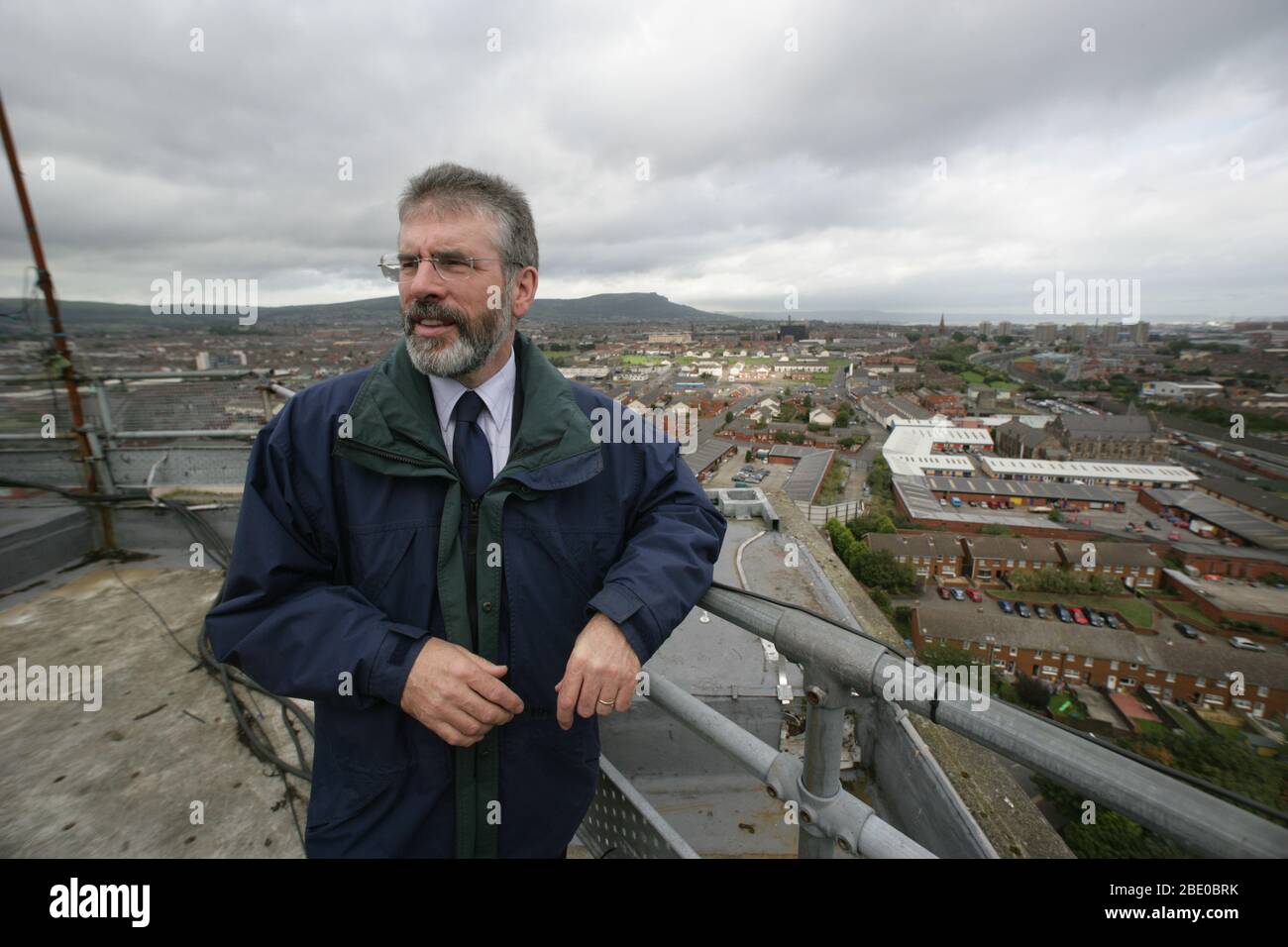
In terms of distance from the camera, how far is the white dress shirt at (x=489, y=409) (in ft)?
5.02

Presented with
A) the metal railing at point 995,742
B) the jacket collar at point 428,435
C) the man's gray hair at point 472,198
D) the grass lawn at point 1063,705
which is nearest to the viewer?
the metal railing at point 995,742

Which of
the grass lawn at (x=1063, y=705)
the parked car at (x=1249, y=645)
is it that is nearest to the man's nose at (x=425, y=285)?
the grass lawn at (x=1063, y=705)

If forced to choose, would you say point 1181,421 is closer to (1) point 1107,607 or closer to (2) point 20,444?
(1) point 1107,607

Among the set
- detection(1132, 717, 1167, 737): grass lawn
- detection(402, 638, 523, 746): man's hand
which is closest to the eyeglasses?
detection(402, 638, 523, 746): man's hand

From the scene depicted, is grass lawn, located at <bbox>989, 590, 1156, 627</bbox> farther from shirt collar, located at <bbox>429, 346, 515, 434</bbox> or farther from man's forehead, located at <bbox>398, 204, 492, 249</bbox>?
man's forehead, located at <bbox>398, 204, 492, 249</bbox>

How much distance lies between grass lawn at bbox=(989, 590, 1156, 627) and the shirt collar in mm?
14889

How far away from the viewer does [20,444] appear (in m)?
4.26

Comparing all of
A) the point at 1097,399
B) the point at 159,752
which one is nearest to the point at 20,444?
the point at 159,752

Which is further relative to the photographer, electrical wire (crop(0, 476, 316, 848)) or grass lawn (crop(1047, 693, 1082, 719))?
grass lawn (crop(1047, 693, 1082, 719))

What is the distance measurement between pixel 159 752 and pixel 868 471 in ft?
103

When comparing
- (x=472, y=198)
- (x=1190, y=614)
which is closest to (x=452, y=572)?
(x=472, y=198)

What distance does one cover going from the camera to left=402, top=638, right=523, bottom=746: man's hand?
120 centimetres

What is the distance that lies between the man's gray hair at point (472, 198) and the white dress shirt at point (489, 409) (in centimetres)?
35

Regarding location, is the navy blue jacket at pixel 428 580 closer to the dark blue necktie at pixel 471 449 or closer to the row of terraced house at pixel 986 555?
the dark blue necktie at pixel 471 449
